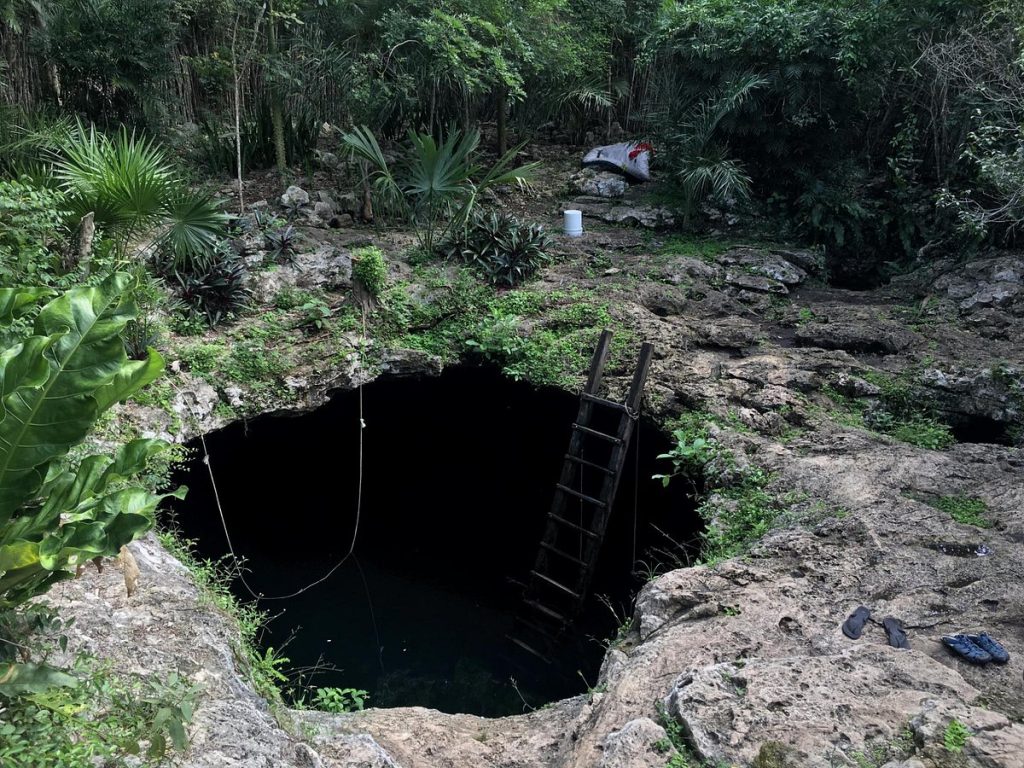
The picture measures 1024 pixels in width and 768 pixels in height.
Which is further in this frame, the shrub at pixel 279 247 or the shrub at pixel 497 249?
the shrub at pixel 497 249

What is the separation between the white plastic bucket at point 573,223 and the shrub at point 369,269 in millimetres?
3206

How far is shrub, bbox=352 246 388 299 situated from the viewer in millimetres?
7441

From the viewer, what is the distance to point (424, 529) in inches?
367

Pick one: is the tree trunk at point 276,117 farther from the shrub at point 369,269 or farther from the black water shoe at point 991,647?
the black water shoe at point 991,647

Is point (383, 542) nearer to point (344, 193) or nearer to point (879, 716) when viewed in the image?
point (344, 193)

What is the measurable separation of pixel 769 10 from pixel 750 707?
8660mm

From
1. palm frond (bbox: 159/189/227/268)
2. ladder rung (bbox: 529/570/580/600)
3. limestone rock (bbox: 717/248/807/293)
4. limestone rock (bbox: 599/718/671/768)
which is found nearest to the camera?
limestone rock (bbox: 599/718/671/768)

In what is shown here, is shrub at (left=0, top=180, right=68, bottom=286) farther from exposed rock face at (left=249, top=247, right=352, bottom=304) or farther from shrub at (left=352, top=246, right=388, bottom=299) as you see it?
shrub at (left=352, top=246, right=388, bottom=299)

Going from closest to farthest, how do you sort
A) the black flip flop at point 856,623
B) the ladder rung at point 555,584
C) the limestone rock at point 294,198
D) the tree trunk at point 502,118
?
the black flip flop at point 856,623
the ladder rung at point 555,584
the limestone rock at point 294,198
the tree trunk at point 502,118

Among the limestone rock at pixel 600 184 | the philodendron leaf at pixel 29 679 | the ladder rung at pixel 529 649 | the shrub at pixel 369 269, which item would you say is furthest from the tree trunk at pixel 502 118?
the philodendron leaf at pixel 29 679

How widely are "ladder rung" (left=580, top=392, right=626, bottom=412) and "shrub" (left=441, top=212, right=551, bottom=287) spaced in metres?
2.15

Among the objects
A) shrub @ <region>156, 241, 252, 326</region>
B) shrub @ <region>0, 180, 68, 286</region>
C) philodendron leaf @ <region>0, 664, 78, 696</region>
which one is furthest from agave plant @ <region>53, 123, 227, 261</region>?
philodendron leaf @ <region>0, 664, 78, 696</region>

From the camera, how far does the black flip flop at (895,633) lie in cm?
404

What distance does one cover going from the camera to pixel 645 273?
29.3 ft
